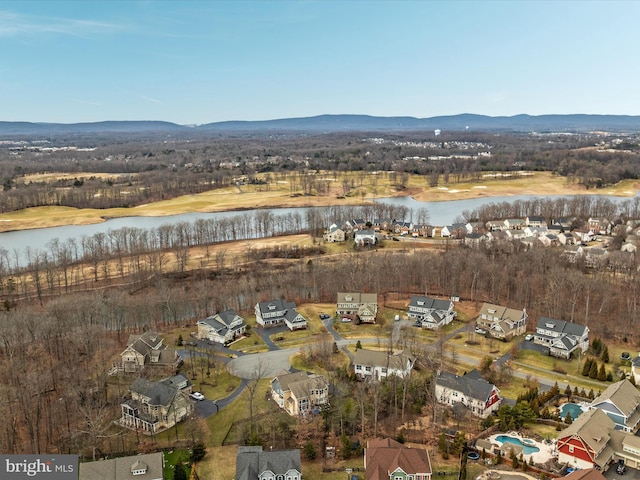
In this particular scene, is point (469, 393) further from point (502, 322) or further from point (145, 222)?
point (145, 222)

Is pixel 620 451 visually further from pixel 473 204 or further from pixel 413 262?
pixel 473 204

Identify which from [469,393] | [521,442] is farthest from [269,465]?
[521,442]

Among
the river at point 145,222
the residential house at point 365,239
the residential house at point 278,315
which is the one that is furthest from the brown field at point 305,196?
the residential house at point 278,315

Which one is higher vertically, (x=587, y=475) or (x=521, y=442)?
(x=587, y=475)

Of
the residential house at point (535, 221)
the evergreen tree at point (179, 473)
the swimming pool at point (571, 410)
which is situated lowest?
the swimming pool at point (571, 410)

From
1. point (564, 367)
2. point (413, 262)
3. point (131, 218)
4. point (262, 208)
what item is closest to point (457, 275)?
point (413, 262)

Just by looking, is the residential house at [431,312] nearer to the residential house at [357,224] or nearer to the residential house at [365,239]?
the residential house at [365,239]
